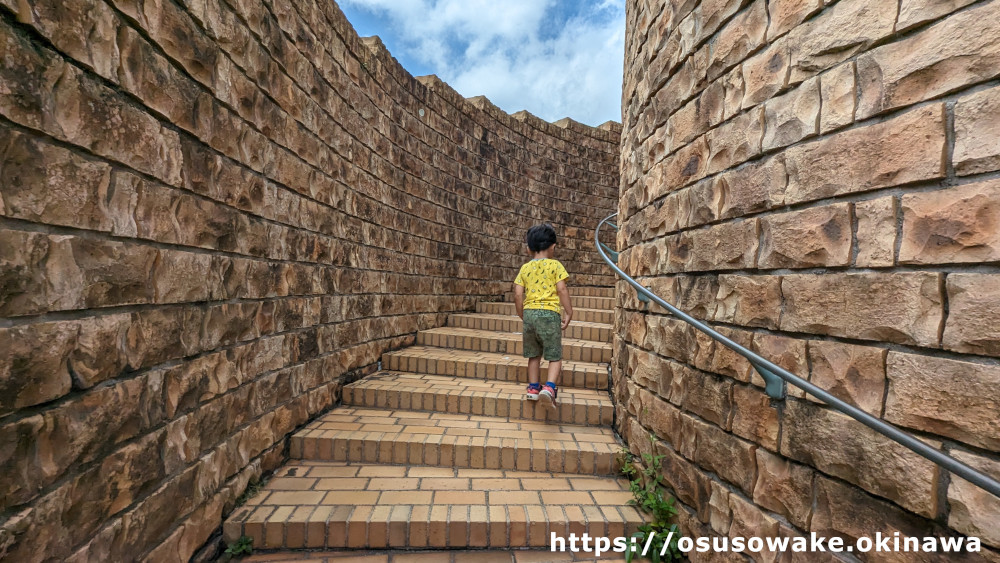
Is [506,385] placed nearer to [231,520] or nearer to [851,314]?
[231,520]

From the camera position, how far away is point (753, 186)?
163 cm

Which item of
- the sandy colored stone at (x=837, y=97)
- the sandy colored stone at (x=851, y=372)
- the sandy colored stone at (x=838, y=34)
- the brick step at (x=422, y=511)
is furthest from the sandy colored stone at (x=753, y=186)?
the brick step at (x=422, y=511)

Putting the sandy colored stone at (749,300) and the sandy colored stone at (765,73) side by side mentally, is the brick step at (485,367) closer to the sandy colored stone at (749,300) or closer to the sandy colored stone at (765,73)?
the sandy colored stone at (749,300)

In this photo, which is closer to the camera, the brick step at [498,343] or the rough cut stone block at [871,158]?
the rough cut stone block at [871,158]

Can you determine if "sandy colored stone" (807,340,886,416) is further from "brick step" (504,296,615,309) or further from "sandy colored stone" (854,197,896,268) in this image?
"brick step" (504,296,615,309)

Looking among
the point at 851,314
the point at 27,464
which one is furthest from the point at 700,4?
the point at 27,464

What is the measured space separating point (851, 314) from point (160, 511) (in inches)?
100

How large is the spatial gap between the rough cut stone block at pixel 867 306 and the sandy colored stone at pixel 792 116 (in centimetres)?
49

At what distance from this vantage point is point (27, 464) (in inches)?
44.4

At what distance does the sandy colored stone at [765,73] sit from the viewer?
1.51 metres

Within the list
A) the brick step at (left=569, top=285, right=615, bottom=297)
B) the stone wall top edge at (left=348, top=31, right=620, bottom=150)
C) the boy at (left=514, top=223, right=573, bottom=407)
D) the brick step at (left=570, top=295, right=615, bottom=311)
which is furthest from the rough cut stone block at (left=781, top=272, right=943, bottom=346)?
the brick step at (left=569, top=285, right=615, bottom=297)

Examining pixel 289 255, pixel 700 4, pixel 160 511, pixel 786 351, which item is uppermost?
pixel 700 4

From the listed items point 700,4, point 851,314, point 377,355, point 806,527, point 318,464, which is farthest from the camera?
point 377,355

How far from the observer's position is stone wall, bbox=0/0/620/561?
3.75ft
